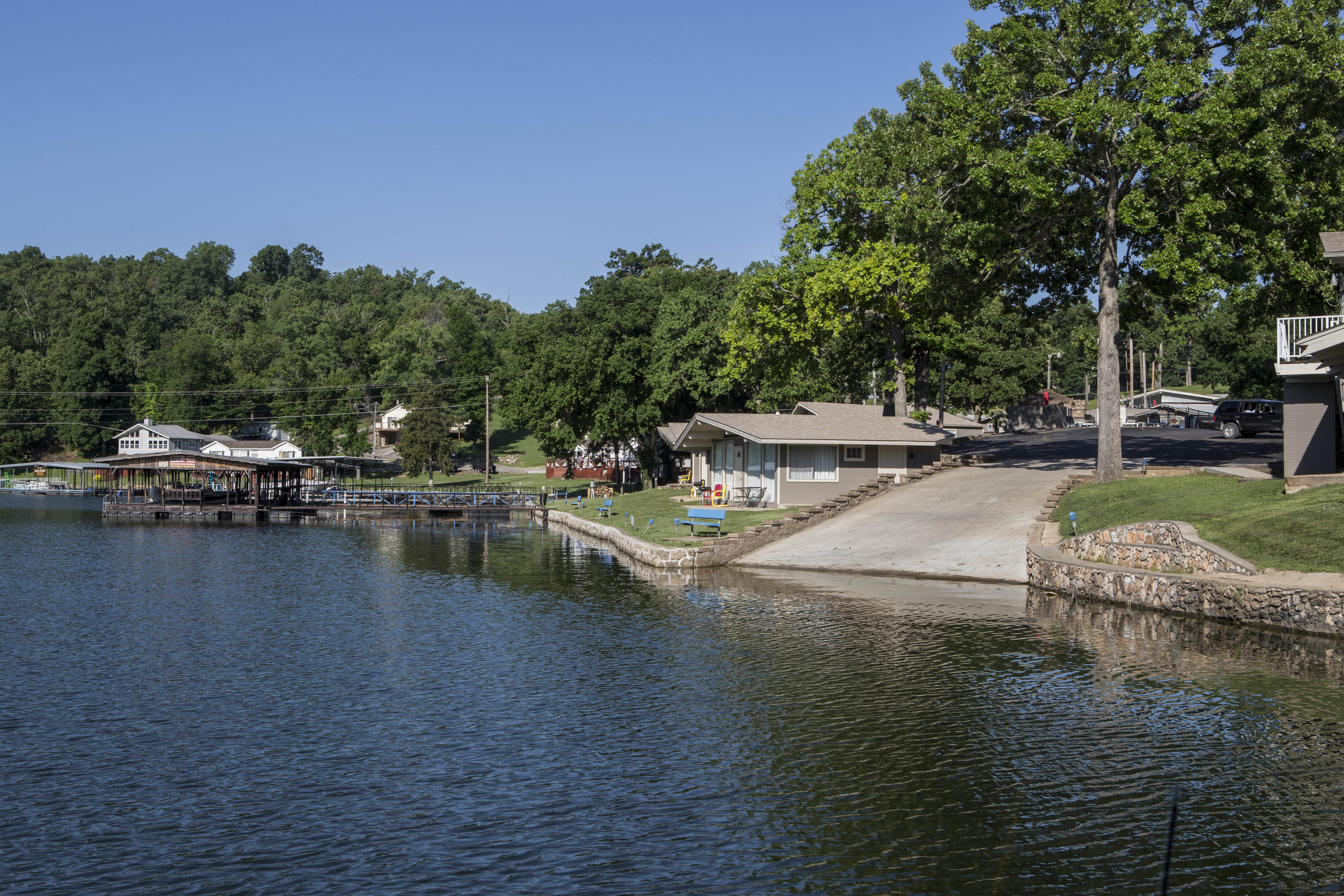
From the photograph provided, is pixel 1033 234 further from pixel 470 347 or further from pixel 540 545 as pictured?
pixel 470 347

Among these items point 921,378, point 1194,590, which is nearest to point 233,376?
point 921,378

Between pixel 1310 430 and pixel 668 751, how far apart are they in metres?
31.1

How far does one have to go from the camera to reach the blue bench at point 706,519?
44.1 metres

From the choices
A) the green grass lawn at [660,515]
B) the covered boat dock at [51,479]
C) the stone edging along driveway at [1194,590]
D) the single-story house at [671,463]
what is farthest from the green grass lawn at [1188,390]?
the covered boat dock at [51,479]

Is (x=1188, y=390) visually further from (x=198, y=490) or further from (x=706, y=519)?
(x=198, y=490)

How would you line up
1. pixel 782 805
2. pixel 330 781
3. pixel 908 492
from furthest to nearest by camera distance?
pixel 908 492
pixel 330 781
pixel 782 805

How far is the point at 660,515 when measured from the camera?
5747 cm

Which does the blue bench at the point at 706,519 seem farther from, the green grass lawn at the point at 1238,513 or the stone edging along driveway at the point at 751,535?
the green grass lawn at the point at 1238,513

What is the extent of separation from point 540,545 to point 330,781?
1598 inches

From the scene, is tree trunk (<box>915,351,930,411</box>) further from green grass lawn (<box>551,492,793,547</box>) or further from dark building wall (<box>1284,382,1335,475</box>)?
dark building wall (<box>1284,382,1335,475</box>)

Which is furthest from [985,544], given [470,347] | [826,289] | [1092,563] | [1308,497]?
[470,347]

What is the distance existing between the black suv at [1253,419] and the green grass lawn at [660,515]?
3006 centimetres

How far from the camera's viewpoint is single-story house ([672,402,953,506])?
2058 inches

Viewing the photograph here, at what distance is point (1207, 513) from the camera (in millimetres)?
31469
